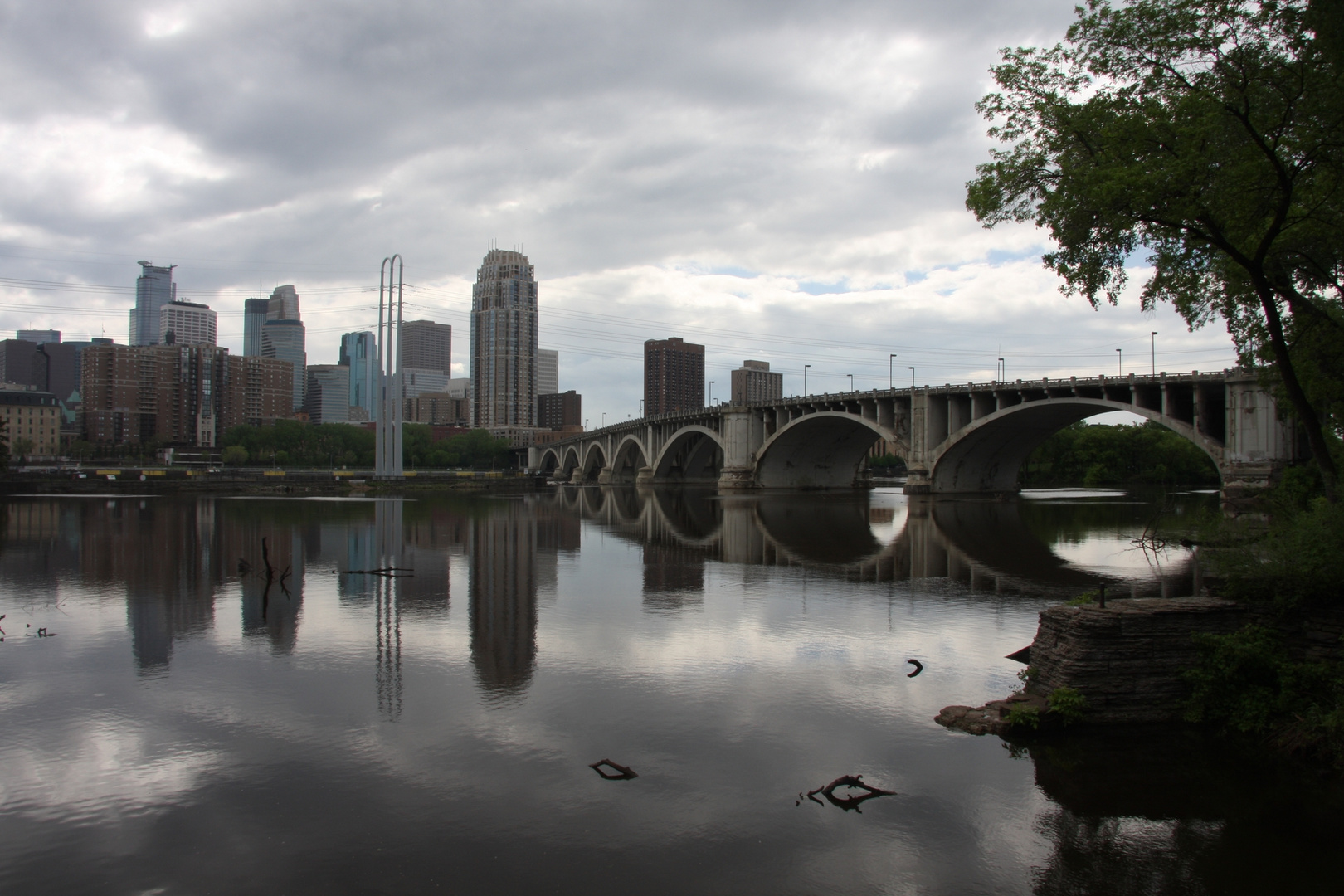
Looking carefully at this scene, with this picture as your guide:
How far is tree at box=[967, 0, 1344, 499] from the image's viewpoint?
13086mm

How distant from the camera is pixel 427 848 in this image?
27.0 feet

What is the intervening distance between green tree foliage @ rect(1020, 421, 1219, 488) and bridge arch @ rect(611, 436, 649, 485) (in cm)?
5622

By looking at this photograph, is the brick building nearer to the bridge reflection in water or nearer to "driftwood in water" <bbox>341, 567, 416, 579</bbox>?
the bridge reflection in water

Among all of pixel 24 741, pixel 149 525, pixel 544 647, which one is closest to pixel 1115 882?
pixel 544 647

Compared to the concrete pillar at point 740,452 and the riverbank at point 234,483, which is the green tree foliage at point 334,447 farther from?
the concrete pillar at point 740,452

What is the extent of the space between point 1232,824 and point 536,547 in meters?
27.6

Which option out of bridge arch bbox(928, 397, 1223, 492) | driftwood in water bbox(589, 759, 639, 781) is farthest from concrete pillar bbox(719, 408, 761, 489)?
driftwood in water bbox(589, 759, 639, 781)

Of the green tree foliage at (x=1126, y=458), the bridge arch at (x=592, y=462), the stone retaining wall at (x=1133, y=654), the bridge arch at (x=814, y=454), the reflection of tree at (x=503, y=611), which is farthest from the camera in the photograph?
the bridge arch at (x=592, y=462)

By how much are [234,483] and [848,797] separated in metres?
93.4

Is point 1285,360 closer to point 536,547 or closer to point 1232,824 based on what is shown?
point 1232,824

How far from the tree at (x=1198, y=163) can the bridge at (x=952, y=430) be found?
6.70 meters

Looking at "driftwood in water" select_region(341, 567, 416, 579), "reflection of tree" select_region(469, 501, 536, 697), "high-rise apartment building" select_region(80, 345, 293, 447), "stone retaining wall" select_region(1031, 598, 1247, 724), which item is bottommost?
"reflection of tree" select_region(469, 501, 536, 697)

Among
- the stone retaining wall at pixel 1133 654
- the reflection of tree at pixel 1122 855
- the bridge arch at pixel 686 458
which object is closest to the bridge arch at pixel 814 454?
the bridge arch at pixel 686 458

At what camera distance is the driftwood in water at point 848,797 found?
9320 mm
